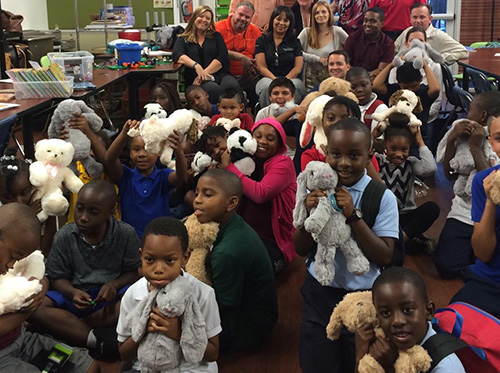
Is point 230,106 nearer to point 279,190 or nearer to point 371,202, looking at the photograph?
point 279,190

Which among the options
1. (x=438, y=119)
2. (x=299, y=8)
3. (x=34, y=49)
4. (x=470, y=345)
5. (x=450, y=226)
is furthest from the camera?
(x=34, y=49)

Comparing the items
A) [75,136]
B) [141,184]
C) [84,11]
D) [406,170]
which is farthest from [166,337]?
[84,11]

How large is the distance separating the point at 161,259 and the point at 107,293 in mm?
712

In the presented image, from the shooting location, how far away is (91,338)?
2.44 m

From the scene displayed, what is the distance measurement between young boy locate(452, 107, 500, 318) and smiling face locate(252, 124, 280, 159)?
116cm

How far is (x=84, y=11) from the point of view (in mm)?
9438

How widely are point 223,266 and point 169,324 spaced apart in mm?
541

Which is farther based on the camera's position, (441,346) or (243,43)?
(243,43)

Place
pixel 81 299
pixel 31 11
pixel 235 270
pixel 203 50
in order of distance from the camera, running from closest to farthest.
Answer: pixel 235 270
pixel 81 299
pixel 203 50
pixel 31 11

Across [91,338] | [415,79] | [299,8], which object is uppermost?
[299,8]

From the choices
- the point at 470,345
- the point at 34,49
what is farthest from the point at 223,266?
the point at 34,49

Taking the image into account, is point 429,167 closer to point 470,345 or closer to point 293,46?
point 470,345

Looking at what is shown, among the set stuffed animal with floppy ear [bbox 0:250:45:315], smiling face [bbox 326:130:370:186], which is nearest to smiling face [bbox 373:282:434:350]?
smiling face [bbox 326:130:370:186]

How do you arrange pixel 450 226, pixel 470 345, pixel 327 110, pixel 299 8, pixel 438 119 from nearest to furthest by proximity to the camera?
pixel 470 345
pixel 327 110
pixel 450 226
pixel 438 119
pixel 299 8
